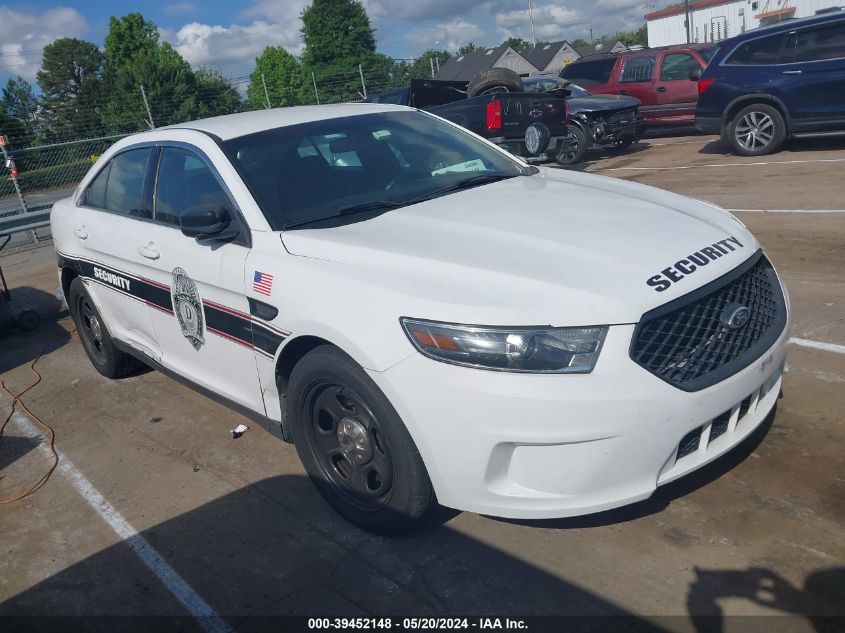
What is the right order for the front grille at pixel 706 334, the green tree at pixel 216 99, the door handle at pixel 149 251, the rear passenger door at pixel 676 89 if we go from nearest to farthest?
1. the front grille at pixel 706 334
2. the door handle at pixel 149 251
3. the rear passenger door at pixel 676 89
4. the green tree at pixel 216 99

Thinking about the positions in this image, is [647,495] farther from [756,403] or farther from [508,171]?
[508,171]

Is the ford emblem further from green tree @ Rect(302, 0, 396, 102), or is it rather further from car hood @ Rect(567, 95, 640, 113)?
green tree @ Rect(302, 0, 396, 102)

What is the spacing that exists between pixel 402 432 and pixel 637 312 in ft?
3.15

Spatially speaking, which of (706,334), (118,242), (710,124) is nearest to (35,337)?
(118,242)

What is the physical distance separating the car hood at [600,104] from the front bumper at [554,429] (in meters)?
11.7

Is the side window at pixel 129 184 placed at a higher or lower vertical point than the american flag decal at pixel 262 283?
higher

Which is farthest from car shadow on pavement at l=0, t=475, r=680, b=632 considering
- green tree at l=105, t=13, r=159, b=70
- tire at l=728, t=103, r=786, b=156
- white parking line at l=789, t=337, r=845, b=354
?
green tree at l=105, t=13, r=159, b=70

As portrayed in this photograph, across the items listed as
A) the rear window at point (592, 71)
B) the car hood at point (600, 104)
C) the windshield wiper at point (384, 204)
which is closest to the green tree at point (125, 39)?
the rear window at point (592, 71)

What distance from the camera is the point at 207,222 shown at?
136 inches

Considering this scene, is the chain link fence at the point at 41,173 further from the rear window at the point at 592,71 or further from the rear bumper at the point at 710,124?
the rear bumper at the point at 710,124

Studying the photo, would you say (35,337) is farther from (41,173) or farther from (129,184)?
(41,173)

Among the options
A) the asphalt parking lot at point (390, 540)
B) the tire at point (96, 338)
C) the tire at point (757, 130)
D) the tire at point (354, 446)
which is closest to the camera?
the asphalt parking lot at point (390, 540)

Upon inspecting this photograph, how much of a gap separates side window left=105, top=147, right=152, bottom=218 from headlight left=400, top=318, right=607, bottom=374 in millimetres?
2545

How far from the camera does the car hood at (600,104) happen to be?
539 inches
